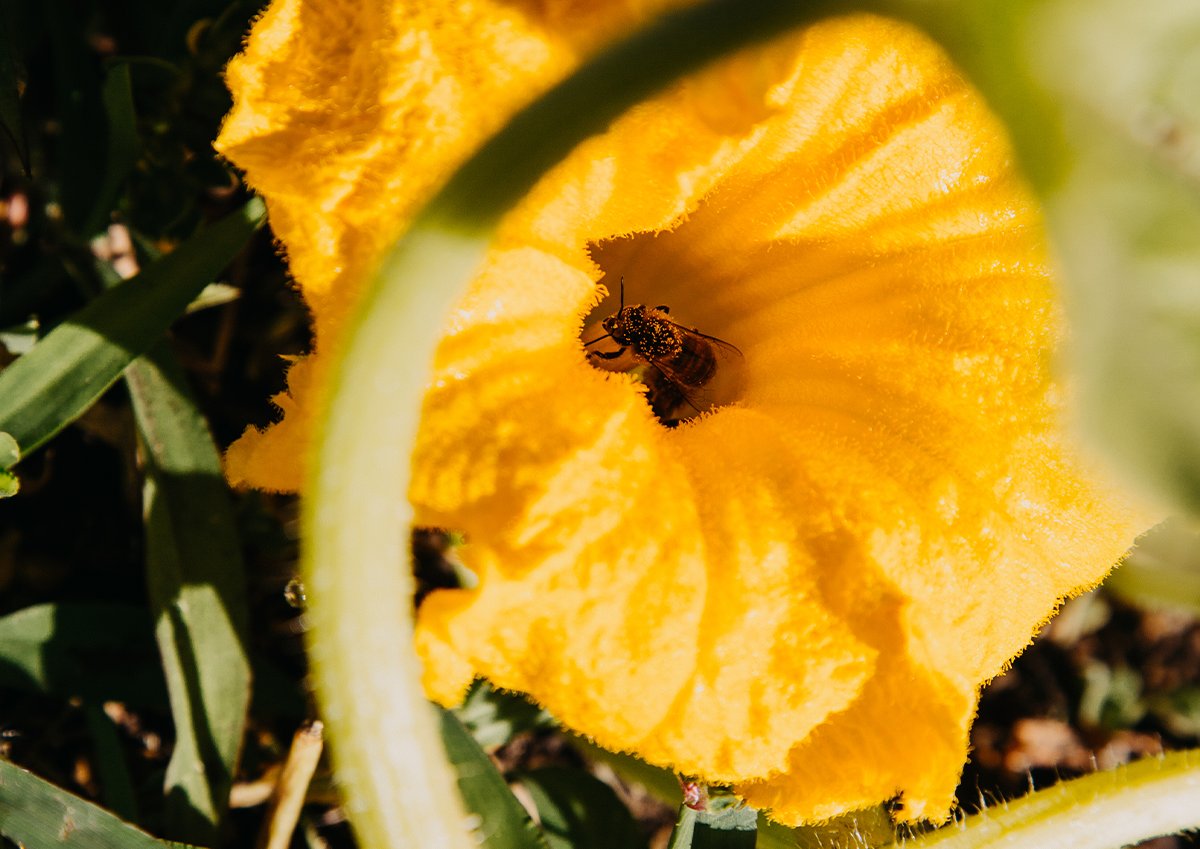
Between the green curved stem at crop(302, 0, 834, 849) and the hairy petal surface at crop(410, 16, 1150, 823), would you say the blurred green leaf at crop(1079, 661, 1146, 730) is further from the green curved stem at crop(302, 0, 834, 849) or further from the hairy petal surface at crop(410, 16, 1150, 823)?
the green curved stem at crop(302, 0, 834, 849)

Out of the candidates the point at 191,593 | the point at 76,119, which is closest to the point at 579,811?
the point at 191,593

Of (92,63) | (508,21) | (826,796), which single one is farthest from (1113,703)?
(92,63)

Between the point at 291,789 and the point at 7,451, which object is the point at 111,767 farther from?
the point at 7,451

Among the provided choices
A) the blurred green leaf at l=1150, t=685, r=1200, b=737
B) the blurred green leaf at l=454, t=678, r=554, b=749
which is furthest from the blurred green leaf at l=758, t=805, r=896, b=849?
the blurred green leaf at l=1150, t=685, r=1200, b=737

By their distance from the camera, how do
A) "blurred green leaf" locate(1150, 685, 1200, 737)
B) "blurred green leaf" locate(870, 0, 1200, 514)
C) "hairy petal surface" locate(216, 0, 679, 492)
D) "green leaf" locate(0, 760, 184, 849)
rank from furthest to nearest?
1. "blurred green leaf" locate(1150, 685, 1200, 737)
2. "green leaf" locate(0, 760, 184, 849)
3. "hairy petal surface" locate(216, 0, 679, 492)
4. "blurred green leaf" locate(870, 0, 1200, 514)

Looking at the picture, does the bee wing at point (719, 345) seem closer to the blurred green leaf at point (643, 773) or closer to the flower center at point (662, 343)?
the flower center at point (662, 343)

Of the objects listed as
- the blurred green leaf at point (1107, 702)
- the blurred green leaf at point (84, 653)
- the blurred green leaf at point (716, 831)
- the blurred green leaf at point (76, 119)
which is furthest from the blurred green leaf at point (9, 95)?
the blurred green leaf at point (1107, 702)
